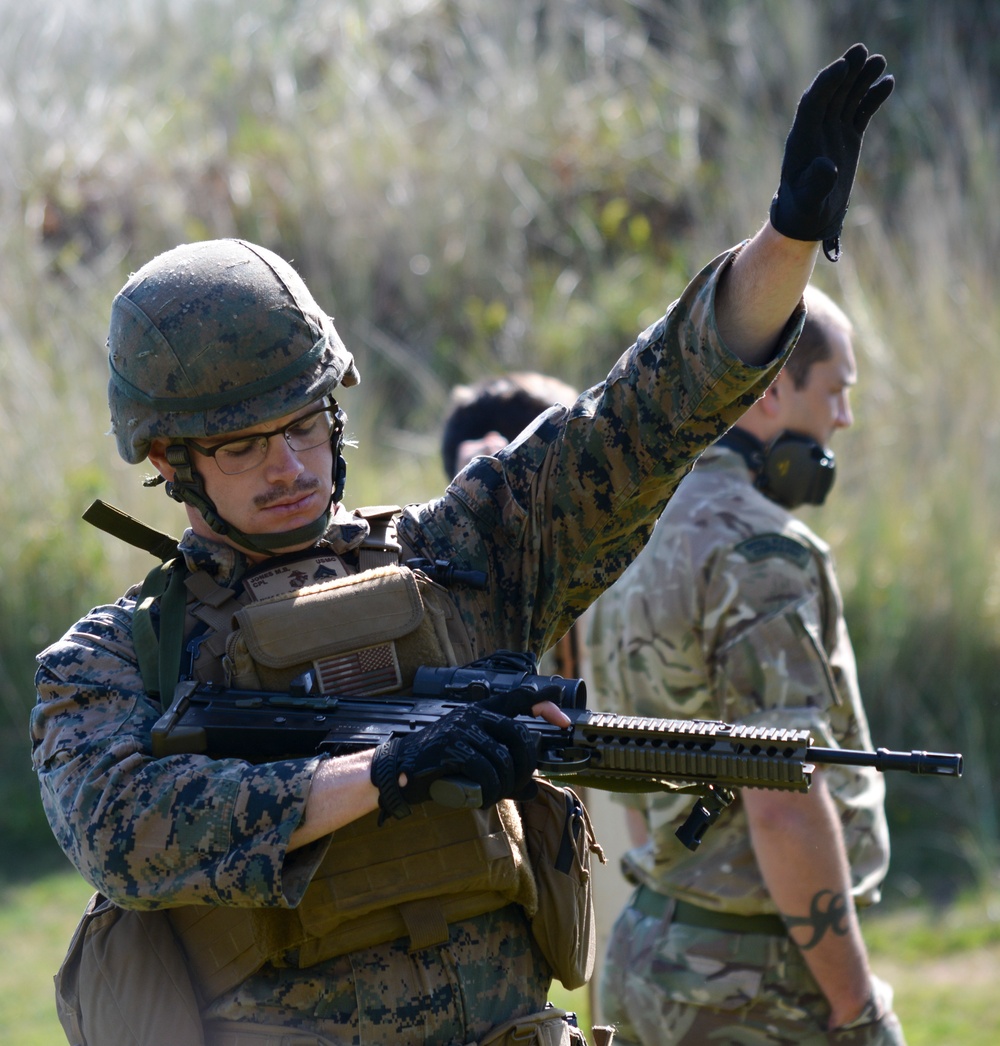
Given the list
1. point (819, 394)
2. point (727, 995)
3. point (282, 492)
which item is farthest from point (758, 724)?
point (282, 492)

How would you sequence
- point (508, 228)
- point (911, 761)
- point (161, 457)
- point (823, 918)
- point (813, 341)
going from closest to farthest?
point (911, 761) → point (161, 457) → point (823, 918) → point (813, 341) → point (508, 228)

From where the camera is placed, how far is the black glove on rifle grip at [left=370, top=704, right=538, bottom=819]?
2166mm

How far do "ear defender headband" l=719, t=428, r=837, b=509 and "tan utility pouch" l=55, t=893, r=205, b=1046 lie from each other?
5.95 feet

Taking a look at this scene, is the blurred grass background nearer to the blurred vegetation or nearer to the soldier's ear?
the blurred vegetation

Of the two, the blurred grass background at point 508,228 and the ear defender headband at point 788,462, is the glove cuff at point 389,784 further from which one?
the blurred grass background at point 508,228

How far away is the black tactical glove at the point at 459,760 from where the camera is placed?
2164 millimetres

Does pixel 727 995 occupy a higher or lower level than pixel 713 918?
lower

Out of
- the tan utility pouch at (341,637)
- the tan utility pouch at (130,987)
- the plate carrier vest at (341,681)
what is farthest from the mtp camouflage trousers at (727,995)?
the tan utility pouch at (130,987)

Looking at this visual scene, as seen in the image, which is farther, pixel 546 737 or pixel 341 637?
pixel 341 637

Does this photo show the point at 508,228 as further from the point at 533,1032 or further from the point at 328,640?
the point at 533,1032

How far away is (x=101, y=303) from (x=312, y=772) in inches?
323

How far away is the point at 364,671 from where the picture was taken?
2547mm

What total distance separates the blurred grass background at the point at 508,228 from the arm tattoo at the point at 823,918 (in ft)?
11.9

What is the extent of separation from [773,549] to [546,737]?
1231mm
